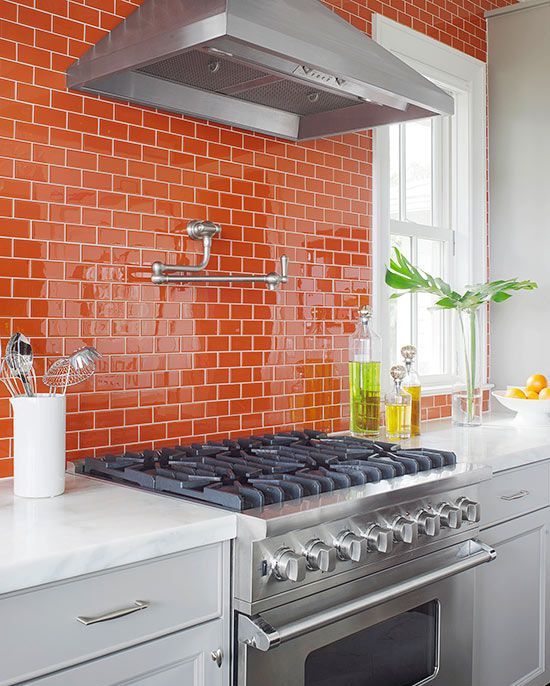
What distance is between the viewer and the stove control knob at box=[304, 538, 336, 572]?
182 centimetres

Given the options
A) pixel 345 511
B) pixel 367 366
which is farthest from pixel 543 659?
pixel 345 511

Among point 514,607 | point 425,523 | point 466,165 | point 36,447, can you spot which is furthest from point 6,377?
point 466,165

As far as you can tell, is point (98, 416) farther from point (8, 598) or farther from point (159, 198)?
point (8, 598)

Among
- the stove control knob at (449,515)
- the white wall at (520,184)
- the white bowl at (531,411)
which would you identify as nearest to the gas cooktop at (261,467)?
the stove control knob at (449,515)

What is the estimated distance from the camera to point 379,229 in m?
3.29

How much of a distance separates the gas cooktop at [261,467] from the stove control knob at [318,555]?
0.41ft

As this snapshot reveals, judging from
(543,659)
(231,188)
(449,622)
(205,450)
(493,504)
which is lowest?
(543,659)

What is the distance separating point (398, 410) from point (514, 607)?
0.77m

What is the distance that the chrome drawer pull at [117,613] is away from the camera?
1.51 m

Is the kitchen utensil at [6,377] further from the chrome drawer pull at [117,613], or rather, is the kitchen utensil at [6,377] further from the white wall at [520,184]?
the white wall at [520,184]

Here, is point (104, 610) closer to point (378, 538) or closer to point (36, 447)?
point (36, 447)

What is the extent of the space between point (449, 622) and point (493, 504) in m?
0.45

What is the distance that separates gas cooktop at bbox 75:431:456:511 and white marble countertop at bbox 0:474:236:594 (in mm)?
68

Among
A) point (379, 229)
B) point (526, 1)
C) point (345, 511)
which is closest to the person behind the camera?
point (345, 511)
